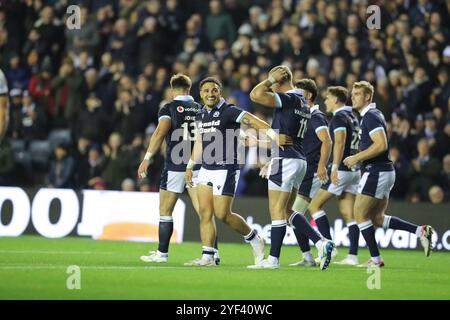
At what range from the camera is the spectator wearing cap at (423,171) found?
1900 centimetres

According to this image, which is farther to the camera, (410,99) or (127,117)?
(127,117)

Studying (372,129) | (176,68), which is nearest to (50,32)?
(176,68)

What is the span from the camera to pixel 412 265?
14672 mm

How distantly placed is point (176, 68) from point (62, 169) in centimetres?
334

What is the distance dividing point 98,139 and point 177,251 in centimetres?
594

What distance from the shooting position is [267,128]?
12320mm

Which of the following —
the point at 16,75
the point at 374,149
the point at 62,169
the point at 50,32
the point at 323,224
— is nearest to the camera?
the point at 374,149

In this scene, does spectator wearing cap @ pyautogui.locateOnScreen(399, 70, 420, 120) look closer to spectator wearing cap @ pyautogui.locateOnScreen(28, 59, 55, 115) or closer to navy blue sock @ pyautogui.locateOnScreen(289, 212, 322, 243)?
navy blue sock @ pyautogui.locateOnScreen(289, 212, 322, 243)

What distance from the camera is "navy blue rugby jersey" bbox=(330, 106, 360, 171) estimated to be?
46.8 ft

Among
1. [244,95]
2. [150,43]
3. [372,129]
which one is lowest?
[372,129]

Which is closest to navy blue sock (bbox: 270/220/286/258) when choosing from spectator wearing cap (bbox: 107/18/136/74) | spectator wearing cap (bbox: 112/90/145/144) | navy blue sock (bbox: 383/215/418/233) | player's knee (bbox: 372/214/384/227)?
player's knee (bbox: 372/214/384/227)

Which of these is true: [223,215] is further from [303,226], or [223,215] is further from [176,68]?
[176,68]

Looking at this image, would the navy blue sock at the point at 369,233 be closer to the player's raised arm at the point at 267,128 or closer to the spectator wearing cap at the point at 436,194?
the player's raised arm at the point at 267,128

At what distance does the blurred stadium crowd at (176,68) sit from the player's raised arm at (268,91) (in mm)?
7286
